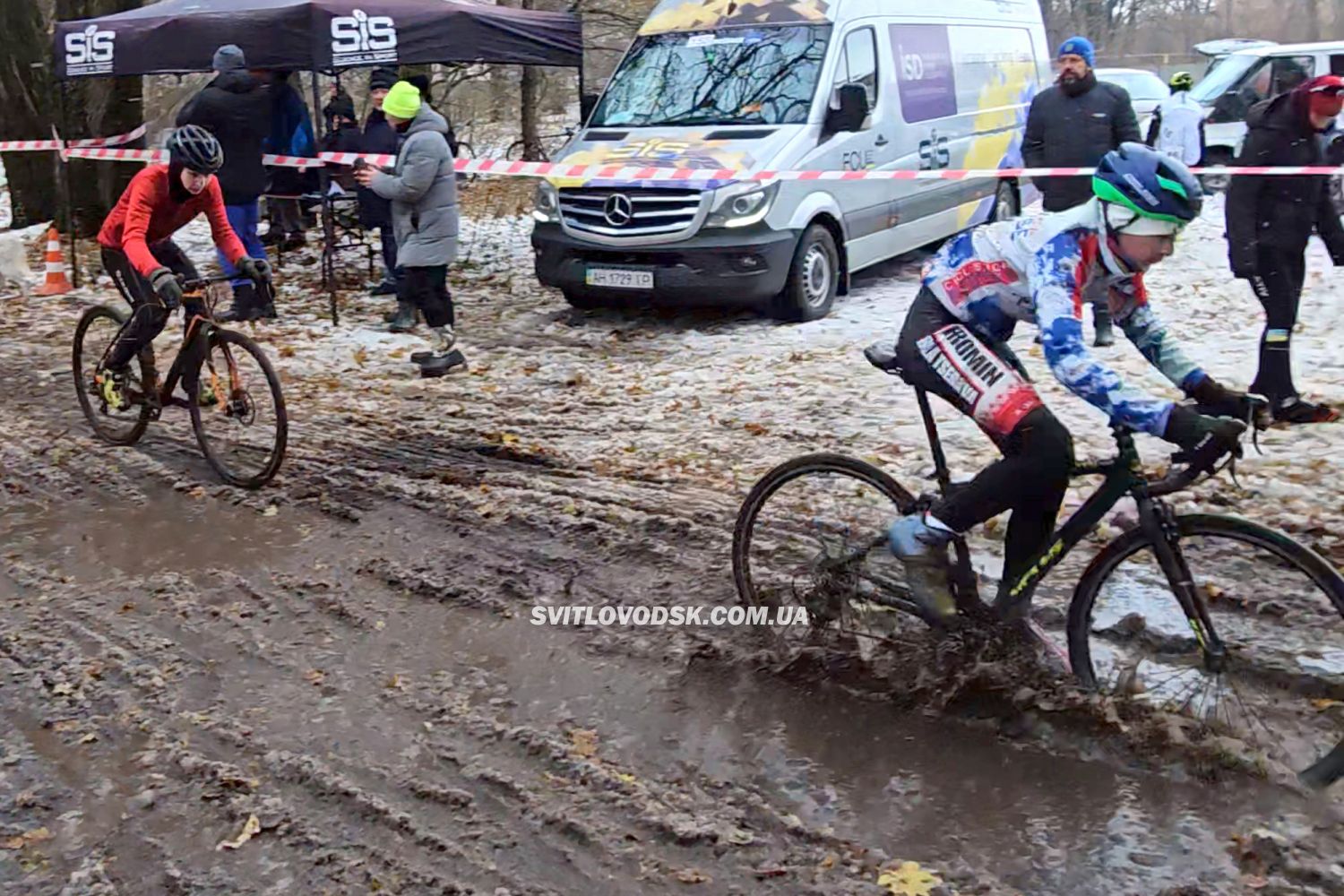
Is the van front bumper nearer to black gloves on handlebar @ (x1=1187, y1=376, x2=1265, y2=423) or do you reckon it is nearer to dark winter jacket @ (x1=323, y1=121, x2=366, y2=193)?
dark winter jacket @ (x1=323, y1=121, x2=366, y2=193)

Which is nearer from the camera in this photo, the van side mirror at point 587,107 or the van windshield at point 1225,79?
the van side mirror at point 587,107

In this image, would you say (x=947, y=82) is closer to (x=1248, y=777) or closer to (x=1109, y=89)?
(x=1109, y=89)

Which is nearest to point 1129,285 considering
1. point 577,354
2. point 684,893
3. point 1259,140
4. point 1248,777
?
point 1248,777

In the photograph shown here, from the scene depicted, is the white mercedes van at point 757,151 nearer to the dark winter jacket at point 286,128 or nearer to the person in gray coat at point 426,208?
the person in gray coat at point 426,208

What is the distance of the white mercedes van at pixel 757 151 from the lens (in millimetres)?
9453

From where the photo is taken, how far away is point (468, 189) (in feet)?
60.2

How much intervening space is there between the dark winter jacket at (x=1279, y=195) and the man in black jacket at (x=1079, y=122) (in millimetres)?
1773

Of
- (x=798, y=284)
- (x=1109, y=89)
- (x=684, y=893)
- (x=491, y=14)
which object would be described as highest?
(x=491, y=14)

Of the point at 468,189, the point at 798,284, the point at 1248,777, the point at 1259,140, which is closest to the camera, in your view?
the point at 1248,777

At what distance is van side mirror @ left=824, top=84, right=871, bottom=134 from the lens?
9.73m

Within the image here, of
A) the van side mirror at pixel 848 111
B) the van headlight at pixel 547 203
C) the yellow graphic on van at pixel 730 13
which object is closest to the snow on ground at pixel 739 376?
the van headlight at pixel 547 203

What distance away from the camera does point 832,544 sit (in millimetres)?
4383

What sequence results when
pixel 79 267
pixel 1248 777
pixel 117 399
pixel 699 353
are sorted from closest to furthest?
pixel 1248 777, pixel 117 399, pixel 699 353, pixel 79 267

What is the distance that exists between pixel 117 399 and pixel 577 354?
11.0ft
